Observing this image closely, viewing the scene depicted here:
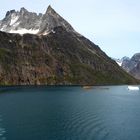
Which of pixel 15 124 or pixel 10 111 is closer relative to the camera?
pixel 15 124

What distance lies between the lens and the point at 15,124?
12156 cm

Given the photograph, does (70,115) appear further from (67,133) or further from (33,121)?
(67,133)

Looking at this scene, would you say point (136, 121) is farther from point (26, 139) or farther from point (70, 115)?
point (26, 139)

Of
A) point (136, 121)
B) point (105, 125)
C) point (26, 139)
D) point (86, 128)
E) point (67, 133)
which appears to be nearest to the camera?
point (26, 139)

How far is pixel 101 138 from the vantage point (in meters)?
101

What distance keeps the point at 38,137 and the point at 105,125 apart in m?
32.2

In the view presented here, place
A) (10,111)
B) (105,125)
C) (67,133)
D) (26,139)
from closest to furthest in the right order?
(26,139) < (67,133) < (105,125) < (10,111)

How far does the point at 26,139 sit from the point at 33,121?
30.7 metres

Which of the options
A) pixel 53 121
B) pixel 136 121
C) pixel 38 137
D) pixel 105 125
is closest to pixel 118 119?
pixel 136 121

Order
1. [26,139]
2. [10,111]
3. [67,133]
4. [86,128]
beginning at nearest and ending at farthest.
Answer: [26,139], [67,133], [86,128], [10,111]

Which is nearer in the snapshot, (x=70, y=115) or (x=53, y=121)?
(x=53, y=121)

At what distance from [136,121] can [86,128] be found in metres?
30.8

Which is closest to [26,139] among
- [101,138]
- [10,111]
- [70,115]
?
[101,138]

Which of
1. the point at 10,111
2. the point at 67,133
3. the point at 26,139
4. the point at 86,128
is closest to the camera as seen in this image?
the point at 26,139
